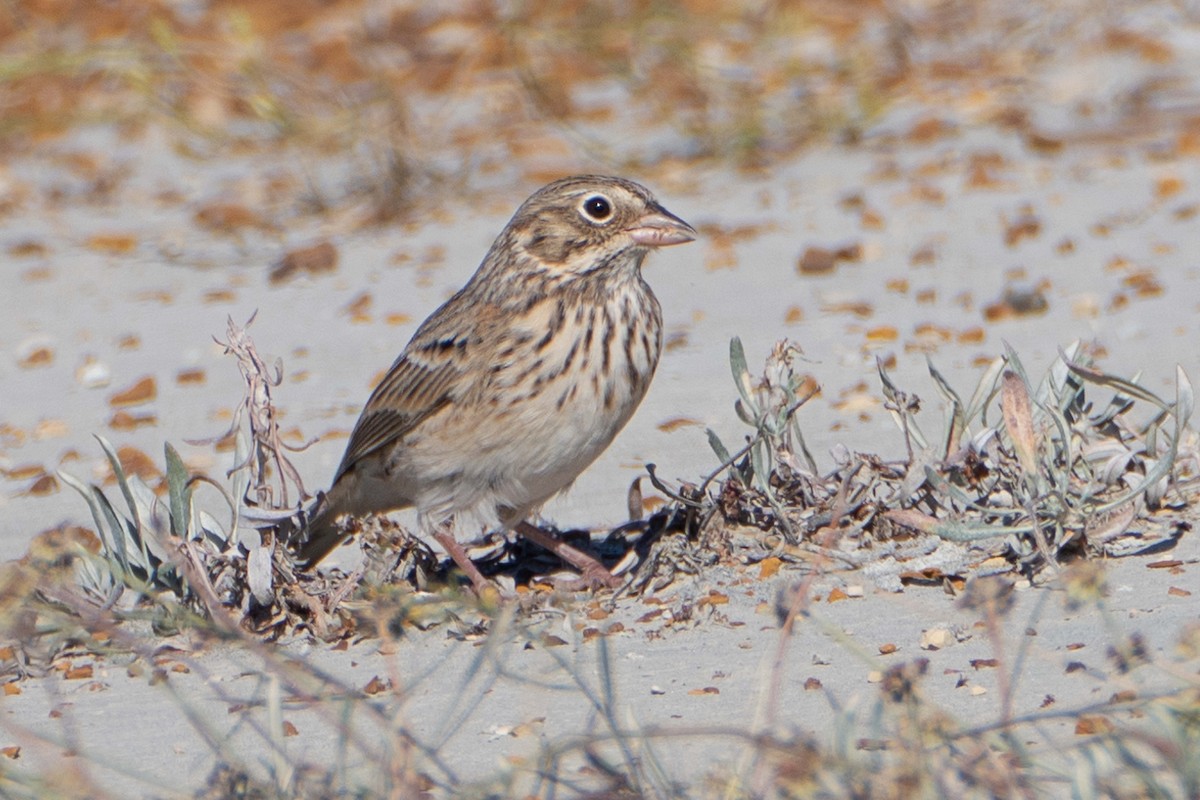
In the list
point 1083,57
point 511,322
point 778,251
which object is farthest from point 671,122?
point 511,322

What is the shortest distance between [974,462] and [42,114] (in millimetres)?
7457

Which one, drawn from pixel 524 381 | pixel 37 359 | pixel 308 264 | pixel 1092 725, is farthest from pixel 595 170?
pixel 1092 725

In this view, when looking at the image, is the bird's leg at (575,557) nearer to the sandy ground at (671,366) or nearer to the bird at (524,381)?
the bird at (524,381)

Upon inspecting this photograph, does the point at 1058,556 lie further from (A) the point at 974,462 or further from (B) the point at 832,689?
(B) the point at 832,689

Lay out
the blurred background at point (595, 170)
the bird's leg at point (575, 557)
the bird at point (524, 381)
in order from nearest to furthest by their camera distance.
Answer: the bird's leg at point (575, 557), the bird at point (524, 381), the blurred background at point (595, 170)

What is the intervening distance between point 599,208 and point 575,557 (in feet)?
3.05

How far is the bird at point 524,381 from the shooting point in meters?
4.55

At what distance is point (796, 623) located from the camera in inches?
157

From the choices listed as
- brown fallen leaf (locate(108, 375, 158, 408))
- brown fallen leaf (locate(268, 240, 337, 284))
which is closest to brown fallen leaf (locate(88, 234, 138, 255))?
brown fallen leaf (locate(268, 240, 337, 284))

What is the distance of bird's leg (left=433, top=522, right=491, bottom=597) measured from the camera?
15.1ft

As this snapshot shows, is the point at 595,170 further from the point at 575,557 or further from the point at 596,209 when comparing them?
the point at 575,557

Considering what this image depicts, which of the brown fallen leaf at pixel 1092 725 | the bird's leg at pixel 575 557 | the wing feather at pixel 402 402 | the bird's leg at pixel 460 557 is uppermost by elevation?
the wing feather at pixel 402 402

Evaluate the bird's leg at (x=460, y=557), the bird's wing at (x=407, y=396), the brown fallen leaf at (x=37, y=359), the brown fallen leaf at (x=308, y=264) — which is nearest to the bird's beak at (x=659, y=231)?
the bird's wing at (x=407, y=396)

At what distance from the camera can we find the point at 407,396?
4863 millimetres
